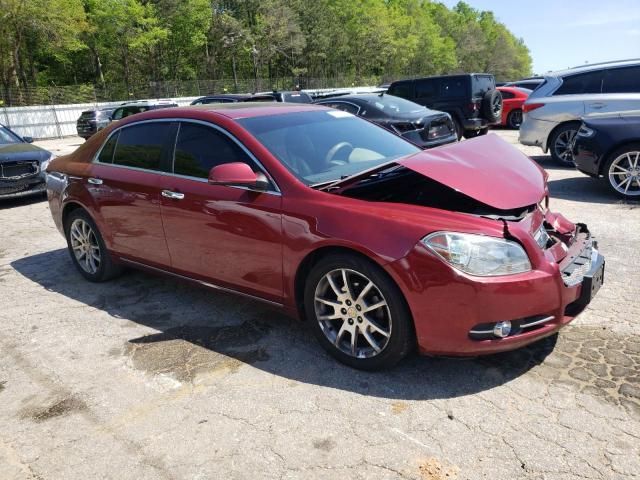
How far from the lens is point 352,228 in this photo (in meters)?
A: 3.10

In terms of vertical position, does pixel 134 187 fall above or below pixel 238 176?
below

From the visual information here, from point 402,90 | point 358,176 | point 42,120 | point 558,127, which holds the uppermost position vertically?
point 358,176

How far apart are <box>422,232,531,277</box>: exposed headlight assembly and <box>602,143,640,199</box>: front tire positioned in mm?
5277

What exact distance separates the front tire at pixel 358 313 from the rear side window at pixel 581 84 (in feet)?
27.2

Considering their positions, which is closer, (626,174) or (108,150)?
(108,150)

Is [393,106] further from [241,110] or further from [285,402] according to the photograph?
[285,402]

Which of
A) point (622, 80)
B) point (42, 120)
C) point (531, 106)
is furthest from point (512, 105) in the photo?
point (42, 120)

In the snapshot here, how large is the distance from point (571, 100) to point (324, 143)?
723 centimetres

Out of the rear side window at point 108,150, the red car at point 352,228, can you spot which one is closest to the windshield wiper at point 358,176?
the red car at point 352,228

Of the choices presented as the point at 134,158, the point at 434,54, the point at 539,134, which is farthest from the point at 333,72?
the point at 134,158

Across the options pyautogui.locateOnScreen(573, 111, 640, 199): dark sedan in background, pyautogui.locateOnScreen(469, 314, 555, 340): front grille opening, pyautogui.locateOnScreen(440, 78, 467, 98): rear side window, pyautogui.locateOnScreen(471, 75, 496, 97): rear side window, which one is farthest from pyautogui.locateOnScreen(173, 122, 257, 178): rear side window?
pyautogui.locateOnScreen(471, 75, 496, 97): rear side window

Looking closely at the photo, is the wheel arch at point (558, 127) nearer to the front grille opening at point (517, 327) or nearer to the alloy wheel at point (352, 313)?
the front grille opening at point (517, 327)

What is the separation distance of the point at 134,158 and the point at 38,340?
1631 millimetres

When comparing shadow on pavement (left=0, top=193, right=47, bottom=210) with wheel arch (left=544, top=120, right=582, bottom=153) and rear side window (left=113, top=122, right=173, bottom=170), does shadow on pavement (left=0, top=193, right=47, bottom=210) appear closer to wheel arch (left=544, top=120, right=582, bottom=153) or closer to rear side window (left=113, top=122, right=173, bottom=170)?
rear side window (left=113, top=122, right=173, bottom=170)
